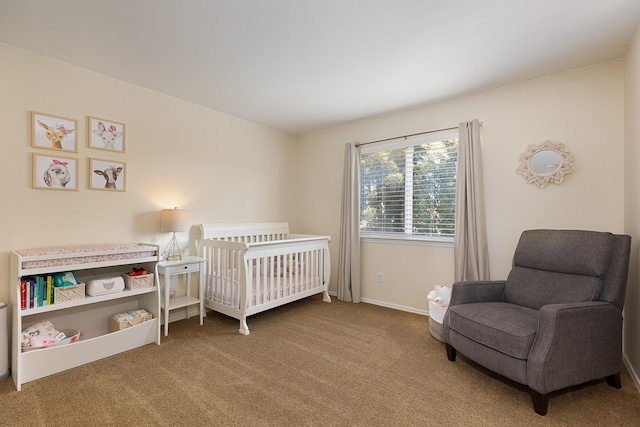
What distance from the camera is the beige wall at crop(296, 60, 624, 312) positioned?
2.42 m

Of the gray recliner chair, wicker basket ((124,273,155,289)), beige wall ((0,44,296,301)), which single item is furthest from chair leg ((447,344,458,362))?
Result: beige wall ((0,44,296,301))

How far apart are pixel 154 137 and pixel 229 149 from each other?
0.88m

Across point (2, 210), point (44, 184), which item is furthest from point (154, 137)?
point (2, 210)

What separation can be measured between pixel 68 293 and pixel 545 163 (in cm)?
401

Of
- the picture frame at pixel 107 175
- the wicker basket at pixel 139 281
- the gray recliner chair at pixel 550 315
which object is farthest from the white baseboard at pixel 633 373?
the picture frame at pixel 107 175

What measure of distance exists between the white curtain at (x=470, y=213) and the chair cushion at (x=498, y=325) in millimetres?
667

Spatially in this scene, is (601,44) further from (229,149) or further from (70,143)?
(70,143)

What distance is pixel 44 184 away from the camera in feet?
7.69

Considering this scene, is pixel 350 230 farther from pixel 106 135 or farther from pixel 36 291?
pixel 36 291

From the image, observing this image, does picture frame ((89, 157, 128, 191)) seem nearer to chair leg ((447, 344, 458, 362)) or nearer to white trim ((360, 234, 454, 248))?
white trim ((360, 234, 454, 248))

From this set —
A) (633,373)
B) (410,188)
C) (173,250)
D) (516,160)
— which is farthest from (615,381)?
(173,250)

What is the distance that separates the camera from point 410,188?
353 cm

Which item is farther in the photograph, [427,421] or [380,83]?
[380,83]

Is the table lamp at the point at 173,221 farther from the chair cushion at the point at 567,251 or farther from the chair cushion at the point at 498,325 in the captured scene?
the chair cushion at the point at 567,251
